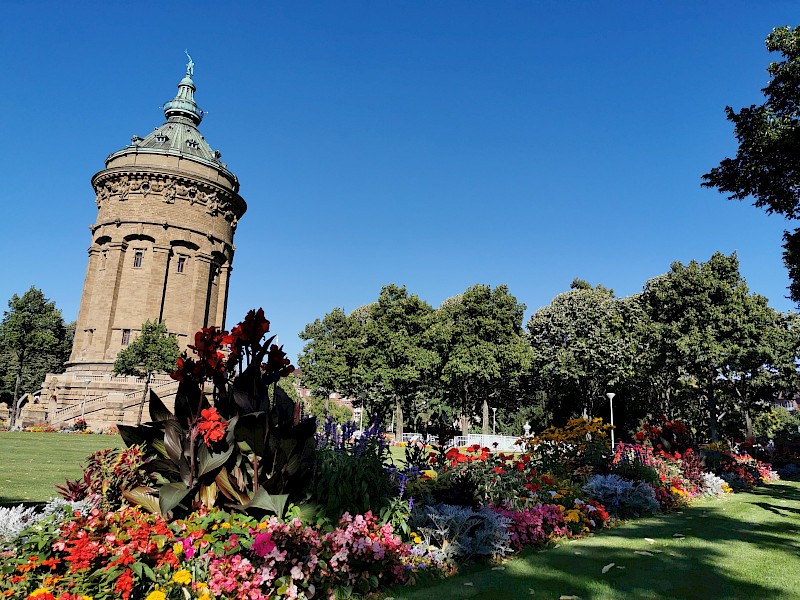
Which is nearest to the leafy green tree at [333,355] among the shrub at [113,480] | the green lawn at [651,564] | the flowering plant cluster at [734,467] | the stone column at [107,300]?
the stone column at [107,300]

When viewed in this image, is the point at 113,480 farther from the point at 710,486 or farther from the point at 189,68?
the point at 189,68

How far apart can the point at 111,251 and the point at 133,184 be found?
6.40m

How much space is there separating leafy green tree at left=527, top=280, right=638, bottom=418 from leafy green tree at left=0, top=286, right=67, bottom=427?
4861 centimetres

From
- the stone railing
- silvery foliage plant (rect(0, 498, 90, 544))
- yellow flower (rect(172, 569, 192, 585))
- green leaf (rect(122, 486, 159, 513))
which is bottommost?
yellow flower (rect(172, 569, 192, 585))

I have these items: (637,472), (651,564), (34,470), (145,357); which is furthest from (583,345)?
(34,470)

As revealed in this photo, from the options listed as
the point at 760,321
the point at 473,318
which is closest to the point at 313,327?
the point at 473,318

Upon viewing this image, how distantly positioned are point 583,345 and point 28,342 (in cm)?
5251

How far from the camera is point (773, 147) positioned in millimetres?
13477

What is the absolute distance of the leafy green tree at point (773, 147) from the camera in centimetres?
1369

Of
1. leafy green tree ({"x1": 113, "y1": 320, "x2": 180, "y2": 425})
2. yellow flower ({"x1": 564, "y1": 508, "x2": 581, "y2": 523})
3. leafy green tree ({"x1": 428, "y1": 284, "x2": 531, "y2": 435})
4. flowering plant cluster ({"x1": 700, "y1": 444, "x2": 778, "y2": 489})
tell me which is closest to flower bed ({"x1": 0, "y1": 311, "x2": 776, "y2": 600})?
yellow flower ({"x1": 564, "y1": 508, "x2": 581, "y2": 523})

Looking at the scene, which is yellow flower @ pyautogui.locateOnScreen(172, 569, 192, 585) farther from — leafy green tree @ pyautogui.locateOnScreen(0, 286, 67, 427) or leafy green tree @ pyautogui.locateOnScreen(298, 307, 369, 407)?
leafy green tree @ pyautogui.locateOnScreen(0, 286, 67, 427)

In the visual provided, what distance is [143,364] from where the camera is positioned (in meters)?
36.1

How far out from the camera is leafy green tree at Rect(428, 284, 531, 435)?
129 ft

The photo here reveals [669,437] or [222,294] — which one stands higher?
[222,294]
